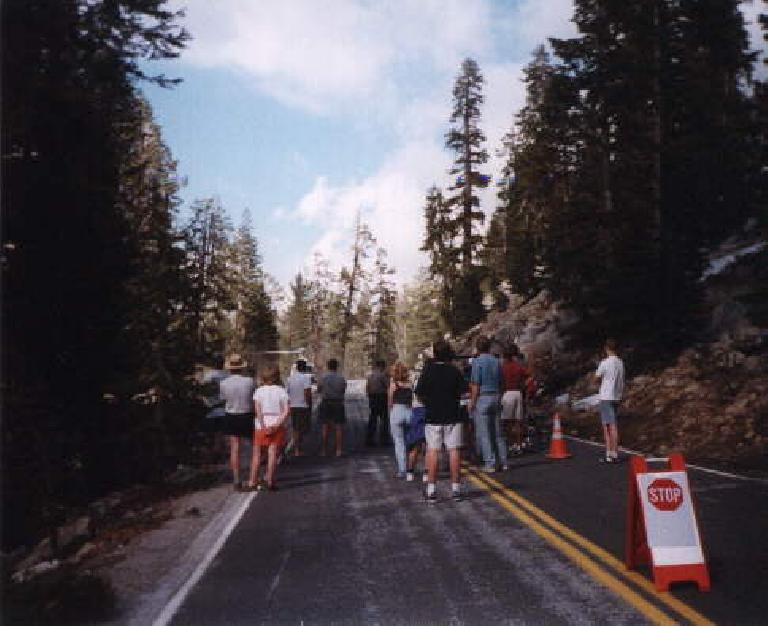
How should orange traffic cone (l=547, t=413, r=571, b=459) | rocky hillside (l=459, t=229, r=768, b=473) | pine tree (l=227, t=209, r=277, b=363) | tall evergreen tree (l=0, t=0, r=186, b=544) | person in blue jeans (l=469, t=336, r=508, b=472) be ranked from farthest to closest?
pine tree (l=227, t=209, r=277, b=363)
rocky hillside (l=459, t=229, r=768, b=473)
orange traffic cone (l=547, t=413, r=571, b=459)
person in blue jeans (l=469, t=336, r=508, b=472)
tall evergreen tree (l=0, t=0, r=186, b=544)

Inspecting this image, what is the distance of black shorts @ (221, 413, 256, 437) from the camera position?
1308 centimetres

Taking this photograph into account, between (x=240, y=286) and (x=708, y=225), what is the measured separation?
50.5 meters

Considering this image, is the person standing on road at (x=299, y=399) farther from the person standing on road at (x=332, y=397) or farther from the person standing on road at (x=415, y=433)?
the person standing on road at (x=415, y=433)

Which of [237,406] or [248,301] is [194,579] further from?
[248,301]

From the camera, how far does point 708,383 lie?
19.6 meters

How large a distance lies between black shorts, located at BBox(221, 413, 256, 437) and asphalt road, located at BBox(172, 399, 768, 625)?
1.25 meters

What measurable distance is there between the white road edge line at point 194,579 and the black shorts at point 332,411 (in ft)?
21.1

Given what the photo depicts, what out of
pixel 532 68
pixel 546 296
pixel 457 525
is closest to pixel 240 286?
pixel 532 68

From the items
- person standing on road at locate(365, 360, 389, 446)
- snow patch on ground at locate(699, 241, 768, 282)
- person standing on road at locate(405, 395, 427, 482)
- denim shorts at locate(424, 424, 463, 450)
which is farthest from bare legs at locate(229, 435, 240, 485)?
snow patch on ground at locate(699, 241, 768, 282)

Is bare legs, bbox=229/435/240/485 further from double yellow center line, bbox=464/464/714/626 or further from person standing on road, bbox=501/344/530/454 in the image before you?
person standing on road, bbox=501/344/530/454

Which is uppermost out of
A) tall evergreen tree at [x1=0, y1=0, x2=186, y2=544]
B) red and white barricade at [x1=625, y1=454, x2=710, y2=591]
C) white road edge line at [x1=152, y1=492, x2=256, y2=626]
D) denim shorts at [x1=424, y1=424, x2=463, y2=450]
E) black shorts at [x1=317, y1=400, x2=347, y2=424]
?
tall evergreen tree at [x1=0, y1=0, x2=186, y2=544]

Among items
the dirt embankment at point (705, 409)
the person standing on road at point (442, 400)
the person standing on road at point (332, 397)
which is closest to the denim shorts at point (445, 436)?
the person standing on road at point (442, 400)

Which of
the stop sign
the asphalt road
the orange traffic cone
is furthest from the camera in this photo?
the orange traffic cone

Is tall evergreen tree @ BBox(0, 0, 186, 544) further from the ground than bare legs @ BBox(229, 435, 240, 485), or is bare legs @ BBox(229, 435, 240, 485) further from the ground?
tall evergreen tree @ BBox(0, 0, 186, 544)
